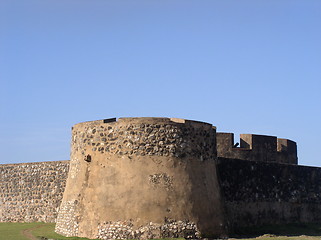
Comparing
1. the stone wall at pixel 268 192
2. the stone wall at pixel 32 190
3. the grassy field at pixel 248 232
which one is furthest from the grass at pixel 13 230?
the stone wall at pixel 268 192

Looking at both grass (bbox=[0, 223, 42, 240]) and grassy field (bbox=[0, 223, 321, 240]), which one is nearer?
grassy field (bbox=[0, 223, 321, 240])

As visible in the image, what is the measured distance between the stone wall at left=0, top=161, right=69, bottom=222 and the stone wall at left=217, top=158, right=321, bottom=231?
7145 millimetres

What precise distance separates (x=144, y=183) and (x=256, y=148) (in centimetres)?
1044

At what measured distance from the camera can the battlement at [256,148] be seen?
24.9 metres

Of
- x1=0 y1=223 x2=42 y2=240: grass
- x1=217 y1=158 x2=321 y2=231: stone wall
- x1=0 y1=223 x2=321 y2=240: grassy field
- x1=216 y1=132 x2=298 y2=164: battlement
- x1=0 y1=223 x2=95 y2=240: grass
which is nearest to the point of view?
x1=0 y1=223 x2=95 y2=240: grass

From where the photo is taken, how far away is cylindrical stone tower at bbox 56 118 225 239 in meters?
16.2

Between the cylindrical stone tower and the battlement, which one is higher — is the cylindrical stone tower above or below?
below

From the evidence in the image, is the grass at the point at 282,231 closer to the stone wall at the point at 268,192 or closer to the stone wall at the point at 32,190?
the stone wall at the point at 268,192

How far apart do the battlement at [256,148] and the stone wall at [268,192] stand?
210cm

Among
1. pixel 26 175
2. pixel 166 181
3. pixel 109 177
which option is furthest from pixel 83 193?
pixel 26 175

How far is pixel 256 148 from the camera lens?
25.6 meters

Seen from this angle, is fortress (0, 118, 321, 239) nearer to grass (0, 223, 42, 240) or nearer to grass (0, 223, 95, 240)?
grass (0, 223, 95, 240)

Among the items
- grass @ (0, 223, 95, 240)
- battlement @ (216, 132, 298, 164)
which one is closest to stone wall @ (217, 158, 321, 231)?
battlement @ (216, 132, 298, 164)

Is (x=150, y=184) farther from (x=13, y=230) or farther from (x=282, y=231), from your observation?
(x=13, y=230)
